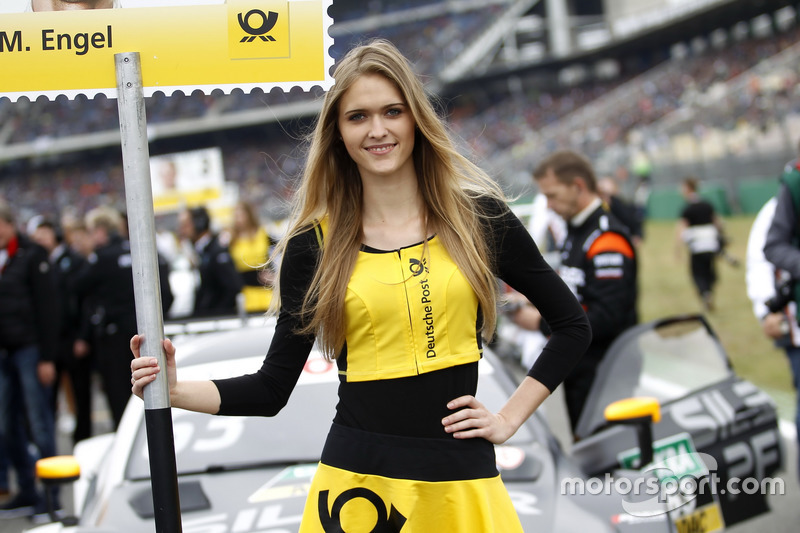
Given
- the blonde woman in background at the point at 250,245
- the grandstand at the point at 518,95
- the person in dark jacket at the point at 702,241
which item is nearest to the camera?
the blonde woman in background at the point at 250,245

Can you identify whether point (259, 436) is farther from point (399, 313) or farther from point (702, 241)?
point (702, 241)

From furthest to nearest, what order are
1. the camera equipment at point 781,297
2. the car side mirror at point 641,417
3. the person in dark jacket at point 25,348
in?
the person in dark jacket at point 25,348, the camera equipment at point 781,297, the car side mirror at point 641,417

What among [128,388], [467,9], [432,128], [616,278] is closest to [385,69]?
[432,128]

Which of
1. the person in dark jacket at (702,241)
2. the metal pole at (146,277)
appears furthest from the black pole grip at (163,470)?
the person in dark jacket at (702,241)

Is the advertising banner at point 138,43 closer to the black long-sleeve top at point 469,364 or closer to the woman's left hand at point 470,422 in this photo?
the black long-sleeve top at point 469,364

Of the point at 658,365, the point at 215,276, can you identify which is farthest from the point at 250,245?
the point at 658,365

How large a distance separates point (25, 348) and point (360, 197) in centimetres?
460

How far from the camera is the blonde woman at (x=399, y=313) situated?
1.91m

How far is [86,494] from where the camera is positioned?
3.86m

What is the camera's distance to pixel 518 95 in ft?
163

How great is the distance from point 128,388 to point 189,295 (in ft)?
10.6

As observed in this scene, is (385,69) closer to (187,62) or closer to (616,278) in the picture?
Answer: (187,62)

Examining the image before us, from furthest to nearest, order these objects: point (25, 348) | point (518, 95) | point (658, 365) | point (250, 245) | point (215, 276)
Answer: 1. point (518, 95)
2. point (250, 245)
3. point (215, 276)
4. point (25, 348)
5. point (658, 365)

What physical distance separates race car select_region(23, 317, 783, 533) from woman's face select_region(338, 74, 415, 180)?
1373 millimetres
